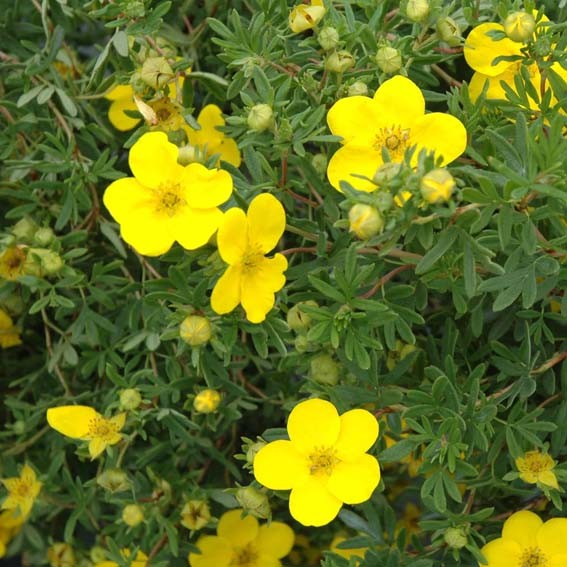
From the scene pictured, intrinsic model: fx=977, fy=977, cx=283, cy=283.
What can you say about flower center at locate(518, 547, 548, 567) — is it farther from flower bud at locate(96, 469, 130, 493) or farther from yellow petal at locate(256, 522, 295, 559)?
flower bud at locate(96, 469, 130, 493)

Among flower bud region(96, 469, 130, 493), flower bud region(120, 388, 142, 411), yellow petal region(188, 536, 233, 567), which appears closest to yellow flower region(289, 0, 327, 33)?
flower bud region(120, 388, 142, 411)

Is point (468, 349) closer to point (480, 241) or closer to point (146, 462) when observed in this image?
point (480, 241)

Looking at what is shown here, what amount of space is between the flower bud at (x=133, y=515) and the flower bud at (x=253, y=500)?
202 millimetres

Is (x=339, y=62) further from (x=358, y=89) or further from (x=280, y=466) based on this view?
(x=280, y=466)

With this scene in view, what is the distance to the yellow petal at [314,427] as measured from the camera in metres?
1.18

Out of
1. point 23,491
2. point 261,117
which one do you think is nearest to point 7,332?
point 23,491

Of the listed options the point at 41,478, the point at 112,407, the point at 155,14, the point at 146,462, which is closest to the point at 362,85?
the point at 155,14

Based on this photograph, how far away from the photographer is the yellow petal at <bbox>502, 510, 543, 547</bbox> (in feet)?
4.23

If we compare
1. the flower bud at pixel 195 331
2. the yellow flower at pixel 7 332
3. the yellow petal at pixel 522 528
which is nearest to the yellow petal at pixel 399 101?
the flower bud at pixel 195 331

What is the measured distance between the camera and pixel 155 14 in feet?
4.31

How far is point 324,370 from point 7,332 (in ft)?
2.18

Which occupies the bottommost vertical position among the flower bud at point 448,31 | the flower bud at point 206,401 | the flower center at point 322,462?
the flower bud at point 206,401

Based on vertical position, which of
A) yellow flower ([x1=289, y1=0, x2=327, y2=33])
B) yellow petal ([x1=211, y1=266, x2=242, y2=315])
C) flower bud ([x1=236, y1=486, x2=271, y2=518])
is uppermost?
yellow flower ([x1=289, y1=0, x2=327, y2=33])

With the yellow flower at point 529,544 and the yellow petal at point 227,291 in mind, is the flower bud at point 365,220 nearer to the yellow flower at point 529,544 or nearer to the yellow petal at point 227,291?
the yellow petal at point 227,291
